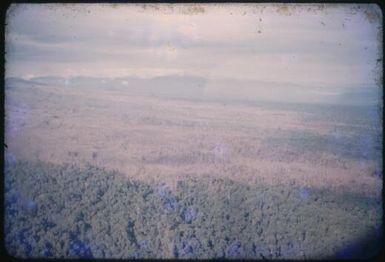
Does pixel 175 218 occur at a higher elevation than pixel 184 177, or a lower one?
lower

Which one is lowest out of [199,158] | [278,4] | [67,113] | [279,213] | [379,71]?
[279,213]

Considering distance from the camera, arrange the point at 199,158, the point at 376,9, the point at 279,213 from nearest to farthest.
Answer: the point at 376,9 → the point at 279,213 → the point at 199,158

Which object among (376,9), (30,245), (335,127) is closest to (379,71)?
(376,9)

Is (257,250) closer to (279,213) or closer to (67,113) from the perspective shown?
(279,213)

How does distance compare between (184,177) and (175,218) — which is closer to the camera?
(175,218)
